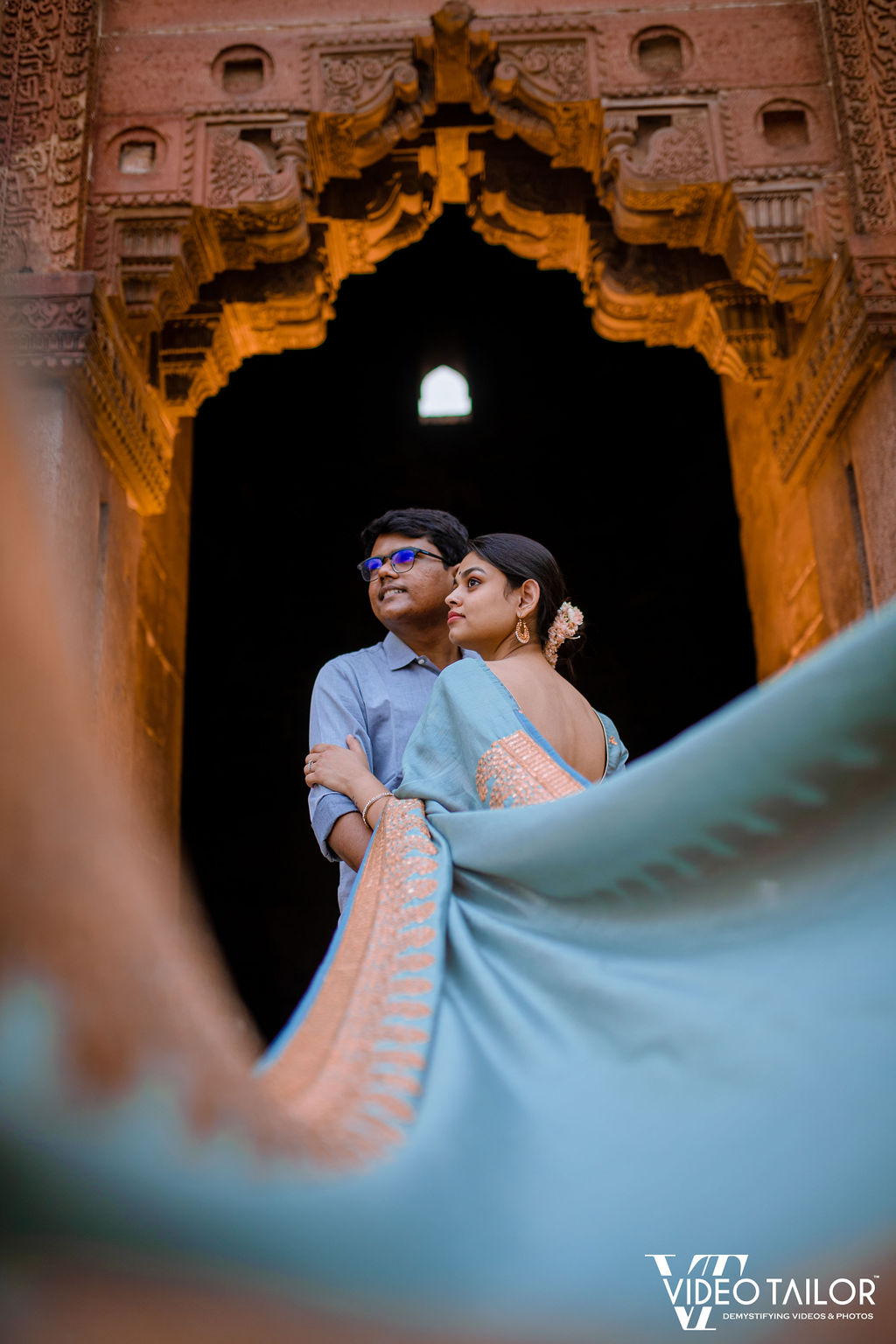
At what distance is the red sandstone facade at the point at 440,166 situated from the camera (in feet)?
13.3

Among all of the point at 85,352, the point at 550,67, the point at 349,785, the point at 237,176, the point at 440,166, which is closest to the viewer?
the point at 349,785

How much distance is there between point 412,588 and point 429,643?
176 millimetres

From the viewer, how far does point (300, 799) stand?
8086mm

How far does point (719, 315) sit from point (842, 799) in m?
3.78

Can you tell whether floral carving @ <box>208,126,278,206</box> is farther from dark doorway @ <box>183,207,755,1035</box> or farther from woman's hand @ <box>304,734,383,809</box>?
dark doorway @ <box>183,207,755,1035</box>

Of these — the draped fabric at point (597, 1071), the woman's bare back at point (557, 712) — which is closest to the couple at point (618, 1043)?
the draped fabric at point (597, 1071)

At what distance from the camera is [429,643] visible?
10.6 ft

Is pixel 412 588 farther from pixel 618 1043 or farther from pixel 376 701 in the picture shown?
Result: pixel 618 1043

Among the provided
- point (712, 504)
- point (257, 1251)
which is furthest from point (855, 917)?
point (712, 504)

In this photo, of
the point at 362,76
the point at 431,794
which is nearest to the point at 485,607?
the point at 431,794

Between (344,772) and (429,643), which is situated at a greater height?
(429,643)

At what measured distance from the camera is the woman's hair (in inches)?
108

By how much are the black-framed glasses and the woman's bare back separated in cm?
64

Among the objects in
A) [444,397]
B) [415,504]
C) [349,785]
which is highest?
[444,397]
